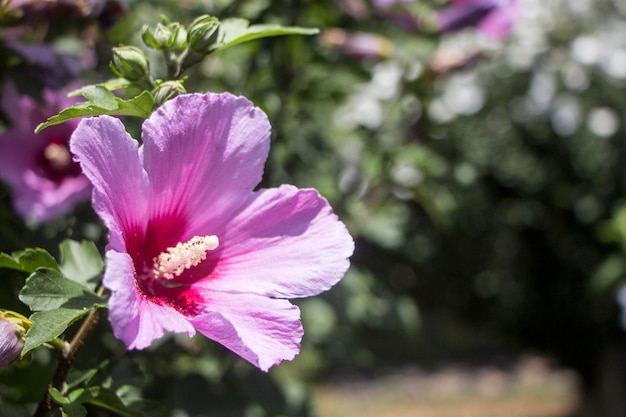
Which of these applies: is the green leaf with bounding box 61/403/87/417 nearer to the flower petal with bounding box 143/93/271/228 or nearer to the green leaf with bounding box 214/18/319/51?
the flower petal with bounding box 143/93/271/228

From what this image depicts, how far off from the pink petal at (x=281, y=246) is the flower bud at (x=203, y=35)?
7.7 inches

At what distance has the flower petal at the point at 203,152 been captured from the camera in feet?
3.06

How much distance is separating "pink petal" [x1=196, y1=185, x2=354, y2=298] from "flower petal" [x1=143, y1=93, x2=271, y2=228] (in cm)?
3

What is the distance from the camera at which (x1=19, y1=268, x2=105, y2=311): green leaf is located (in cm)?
88

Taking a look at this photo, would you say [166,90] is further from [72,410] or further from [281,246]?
[72,410]

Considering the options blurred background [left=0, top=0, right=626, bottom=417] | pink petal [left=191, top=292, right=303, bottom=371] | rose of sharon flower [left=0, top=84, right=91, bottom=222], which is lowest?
blurred background [left=0, top=0, right=626, bottom=417]

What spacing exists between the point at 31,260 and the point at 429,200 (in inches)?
67.5

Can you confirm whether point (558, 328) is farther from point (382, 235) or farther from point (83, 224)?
point (83, 224)

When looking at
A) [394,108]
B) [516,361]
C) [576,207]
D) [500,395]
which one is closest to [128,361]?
[394,108]

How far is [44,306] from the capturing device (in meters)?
0.89

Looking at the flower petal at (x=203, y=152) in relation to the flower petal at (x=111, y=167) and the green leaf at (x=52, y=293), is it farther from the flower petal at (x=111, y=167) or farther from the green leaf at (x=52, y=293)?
the green leaf at (x=52, y=293)

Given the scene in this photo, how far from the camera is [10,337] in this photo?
879 millimetres

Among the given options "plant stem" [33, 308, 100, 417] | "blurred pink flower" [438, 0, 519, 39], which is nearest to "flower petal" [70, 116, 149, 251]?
"plant stem" [33, 308, 100, 417]

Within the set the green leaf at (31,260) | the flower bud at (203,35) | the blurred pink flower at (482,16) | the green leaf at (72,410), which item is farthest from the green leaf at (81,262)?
the blurred pink flower at (482,16)
